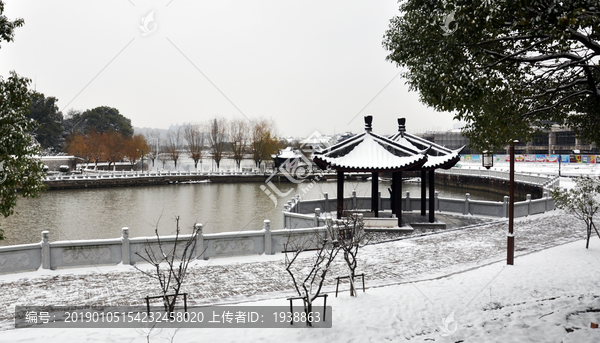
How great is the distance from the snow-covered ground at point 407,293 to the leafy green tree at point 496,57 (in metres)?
3.16

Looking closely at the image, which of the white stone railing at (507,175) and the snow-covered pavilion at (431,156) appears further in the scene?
the white stone railing at (507,175)

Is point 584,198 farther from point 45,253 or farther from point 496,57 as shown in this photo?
point 45,253

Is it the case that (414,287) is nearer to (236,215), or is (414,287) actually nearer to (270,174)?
(236,215)

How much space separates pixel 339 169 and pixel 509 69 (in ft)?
26.8

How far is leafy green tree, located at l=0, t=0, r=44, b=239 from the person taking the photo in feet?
19.5

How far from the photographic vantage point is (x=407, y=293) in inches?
314

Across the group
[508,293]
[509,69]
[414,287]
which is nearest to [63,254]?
[414,287]

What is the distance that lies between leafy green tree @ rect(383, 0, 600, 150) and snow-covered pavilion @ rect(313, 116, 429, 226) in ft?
18.7

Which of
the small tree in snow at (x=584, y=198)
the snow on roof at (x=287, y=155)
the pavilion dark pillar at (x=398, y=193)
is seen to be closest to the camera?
the small tree in snow at (x=584, y=198)

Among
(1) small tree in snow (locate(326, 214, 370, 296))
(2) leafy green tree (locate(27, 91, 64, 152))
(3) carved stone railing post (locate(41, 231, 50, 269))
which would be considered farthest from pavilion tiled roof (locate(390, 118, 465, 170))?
(2) leafy green tree (locate(27, 91, 64, 152))

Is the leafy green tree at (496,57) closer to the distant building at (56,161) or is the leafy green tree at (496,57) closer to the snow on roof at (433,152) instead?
the snow on roof at (433,152)

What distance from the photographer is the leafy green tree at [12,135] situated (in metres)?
5.93

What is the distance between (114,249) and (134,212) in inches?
747

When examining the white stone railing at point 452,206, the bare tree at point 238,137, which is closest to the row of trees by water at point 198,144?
the bare tree at point 238,137
